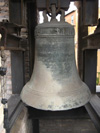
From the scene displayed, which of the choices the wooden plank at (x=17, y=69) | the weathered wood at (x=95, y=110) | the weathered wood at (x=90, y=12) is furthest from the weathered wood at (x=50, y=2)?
the weathered wood at (x=95, y=110)

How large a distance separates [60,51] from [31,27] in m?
1.47

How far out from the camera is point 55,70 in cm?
124

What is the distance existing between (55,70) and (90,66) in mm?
978

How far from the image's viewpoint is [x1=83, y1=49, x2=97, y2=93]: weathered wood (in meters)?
2.05

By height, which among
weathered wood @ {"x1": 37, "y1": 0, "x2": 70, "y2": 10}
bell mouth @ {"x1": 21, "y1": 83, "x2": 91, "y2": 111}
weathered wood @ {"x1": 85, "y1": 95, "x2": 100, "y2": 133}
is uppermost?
weathered wood @ {"x1": 37, "y1": 0, "x2": 70, "y2": 10}

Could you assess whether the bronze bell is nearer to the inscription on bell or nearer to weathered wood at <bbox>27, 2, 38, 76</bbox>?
the inscription on bell

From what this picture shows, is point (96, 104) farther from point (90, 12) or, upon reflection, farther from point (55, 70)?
point (90, 12)

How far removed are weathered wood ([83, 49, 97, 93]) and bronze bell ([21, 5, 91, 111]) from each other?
81cm

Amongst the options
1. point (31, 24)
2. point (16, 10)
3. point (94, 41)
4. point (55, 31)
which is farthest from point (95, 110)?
point (31, 24)

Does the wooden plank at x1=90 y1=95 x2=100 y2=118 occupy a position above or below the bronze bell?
below

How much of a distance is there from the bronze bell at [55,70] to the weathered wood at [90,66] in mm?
808

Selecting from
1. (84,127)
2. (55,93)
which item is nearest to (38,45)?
(55,93)

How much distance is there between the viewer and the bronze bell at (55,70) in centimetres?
119

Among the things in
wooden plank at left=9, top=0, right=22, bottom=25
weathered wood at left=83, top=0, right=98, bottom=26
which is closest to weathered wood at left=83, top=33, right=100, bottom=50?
weathered wood at left=83, top=0, right=98, bottom=26
